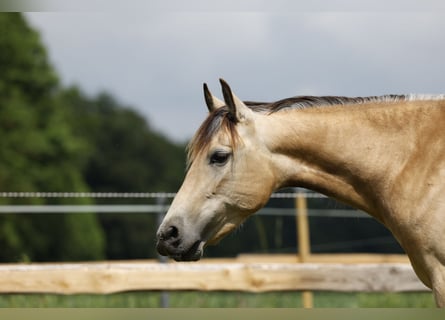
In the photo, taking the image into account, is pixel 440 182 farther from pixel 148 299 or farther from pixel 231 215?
pixel 148 299

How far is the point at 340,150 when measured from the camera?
3969 mm

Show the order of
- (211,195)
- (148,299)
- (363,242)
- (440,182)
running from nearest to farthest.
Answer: (440,182), (211,195), (148,299), (363,242)

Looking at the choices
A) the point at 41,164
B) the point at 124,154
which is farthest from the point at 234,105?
the point at 124,154

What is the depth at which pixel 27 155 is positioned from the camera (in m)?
26.8

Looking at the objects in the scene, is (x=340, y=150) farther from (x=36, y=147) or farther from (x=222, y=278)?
(x=36, y=147)

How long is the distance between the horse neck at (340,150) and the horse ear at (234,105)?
0.16 meters

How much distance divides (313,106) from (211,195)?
0.76m

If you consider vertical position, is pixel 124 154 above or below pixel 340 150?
below

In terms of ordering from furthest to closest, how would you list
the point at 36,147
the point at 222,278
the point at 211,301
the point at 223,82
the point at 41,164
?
the point at 41,164 → the point at 36,147 → the point at 211,301 → the point at 222,278 → the point at 223,82

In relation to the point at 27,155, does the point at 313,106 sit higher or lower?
higher

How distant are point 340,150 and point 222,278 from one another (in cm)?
226

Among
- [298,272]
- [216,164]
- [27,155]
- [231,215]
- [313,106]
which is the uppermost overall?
[313,106]

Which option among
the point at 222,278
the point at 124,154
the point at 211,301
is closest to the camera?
the point at 222,278

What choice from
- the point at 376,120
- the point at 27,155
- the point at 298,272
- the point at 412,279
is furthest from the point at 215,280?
the point at 27,155
